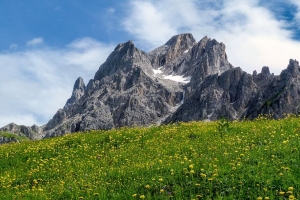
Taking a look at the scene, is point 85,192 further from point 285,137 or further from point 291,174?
point 285,137

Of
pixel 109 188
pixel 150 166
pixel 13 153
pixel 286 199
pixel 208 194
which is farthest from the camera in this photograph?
pixel 13 153

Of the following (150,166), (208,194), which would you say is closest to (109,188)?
(150,166)

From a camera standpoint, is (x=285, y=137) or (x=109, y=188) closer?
(x=109, y=188)

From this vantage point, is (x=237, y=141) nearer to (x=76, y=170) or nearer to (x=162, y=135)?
(x=162, y=135)

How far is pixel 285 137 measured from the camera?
14.1 m

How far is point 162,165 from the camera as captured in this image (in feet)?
39.7

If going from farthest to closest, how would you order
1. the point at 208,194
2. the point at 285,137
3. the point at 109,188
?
the point at 285,137 → the point at 109,188 → the point at 208,194

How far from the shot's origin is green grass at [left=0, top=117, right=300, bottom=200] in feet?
31.5

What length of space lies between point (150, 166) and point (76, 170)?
13.9ft

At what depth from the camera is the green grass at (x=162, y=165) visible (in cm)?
960

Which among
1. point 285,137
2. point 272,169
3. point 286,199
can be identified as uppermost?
point 285,137

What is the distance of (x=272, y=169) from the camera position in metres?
9.91

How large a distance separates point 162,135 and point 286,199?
1139 cm

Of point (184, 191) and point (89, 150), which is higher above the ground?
point (89, 150)
